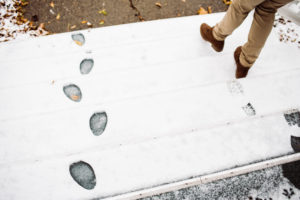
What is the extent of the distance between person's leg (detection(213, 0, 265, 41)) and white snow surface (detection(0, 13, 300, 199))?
207 millimetres

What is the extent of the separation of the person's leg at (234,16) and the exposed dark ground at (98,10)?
807 mm

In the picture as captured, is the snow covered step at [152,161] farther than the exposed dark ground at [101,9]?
No

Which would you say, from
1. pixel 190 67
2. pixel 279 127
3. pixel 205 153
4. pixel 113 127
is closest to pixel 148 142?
pixel 113 127

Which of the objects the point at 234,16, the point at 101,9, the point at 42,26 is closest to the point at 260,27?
the point at 234,16

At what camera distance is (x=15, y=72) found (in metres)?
1.58

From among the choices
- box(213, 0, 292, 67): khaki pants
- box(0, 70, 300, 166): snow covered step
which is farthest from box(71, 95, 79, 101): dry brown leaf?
box(213, 0, 292, 67): khaki pants

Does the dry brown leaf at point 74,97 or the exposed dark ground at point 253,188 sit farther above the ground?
the dry brown leaf at point 74,97

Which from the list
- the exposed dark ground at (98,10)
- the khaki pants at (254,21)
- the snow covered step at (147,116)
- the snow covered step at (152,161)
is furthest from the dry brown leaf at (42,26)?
the khaki pants at (254,21)

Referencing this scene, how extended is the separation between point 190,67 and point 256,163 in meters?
0.80

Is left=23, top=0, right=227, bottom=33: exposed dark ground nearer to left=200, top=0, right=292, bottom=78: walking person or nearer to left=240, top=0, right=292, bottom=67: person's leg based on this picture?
left=200, top=0, right=292, bottom=78: walking person

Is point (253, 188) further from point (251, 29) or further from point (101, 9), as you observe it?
point (101, 9)

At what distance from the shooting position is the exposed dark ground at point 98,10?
6.83 ft

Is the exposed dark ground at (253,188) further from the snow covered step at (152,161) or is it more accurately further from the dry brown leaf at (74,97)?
the dry brown leaf at (74,97)

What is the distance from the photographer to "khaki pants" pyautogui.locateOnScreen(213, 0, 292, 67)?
1.12 metres
